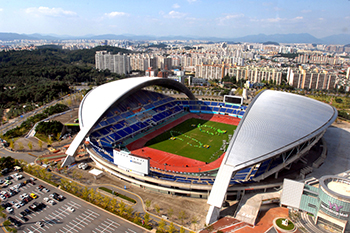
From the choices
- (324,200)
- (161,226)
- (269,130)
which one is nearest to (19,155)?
(161,226)

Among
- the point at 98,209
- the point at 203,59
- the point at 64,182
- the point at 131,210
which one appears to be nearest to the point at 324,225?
the point at 131,210

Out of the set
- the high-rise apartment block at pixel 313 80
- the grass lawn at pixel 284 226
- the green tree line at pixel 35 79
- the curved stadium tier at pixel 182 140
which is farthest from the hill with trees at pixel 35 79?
the high-rise apartment block at pixel 313 80

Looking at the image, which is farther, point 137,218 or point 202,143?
point 202,143

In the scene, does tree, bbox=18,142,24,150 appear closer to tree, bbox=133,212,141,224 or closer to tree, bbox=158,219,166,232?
tree, bbox=133,212,141,224

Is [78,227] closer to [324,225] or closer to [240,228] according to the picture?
[240,228]

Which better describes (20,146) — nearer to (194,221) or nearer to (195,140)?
(195,140)

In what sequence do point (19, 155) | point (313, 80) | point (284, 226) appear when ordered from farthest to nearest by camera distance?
point (313, 80), point (19, 155), point (284, 226)

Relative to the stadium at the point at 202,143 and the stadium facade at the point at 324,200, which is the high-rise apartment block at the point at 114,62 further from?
the stadium facade at the point at 324,200
